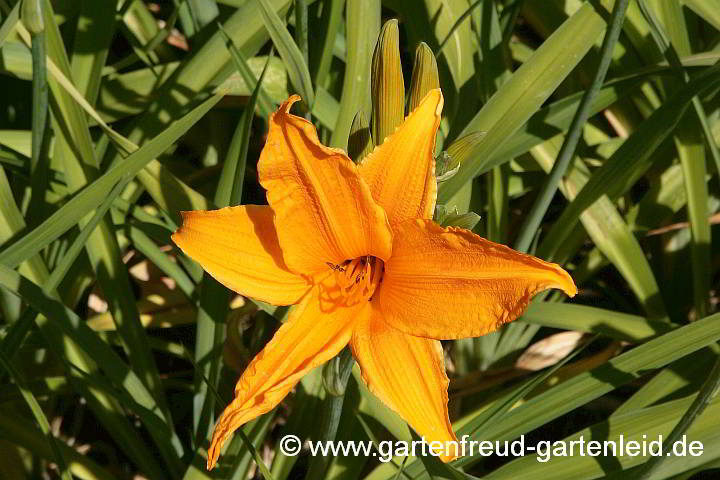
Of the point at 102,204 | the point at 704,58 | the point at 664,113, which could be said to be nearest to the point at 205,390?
the point at 102,204

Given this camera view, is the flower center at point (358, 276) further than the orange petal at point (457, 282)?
Yes

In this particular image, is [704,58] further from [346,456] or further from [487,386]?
[346,456]

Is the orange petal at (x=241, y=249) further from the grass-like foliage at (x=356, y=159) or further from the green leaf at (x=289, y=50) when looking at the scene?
the green leaf at (x=289, y=50)

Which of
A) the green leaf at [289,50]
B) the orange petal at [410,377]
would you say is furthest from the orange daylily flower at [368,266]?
the green leaf at [289,50]

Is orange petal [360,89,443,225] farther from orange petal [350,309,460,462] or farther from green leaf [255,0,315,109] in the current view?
green leaf [255,0,315,109]

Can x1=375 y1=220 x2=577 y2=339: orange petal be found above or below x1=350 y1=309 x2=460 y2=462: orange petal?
above

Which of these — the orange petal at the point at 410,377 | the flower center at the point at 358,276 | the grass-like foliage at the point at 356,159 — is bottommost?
the orange petal at the point at 410,377

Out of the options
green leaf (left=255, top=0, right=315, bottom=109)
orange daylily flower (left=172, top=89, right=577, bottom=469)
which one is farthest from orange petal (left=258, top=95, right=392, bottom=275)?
green leaf (left=255, top=0, right=315, bottom=109)
